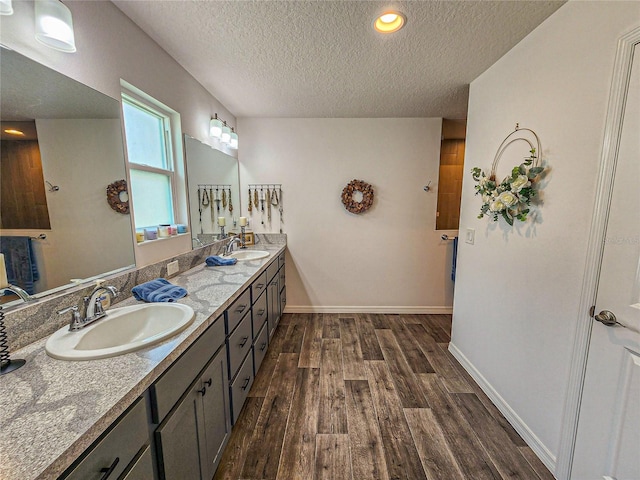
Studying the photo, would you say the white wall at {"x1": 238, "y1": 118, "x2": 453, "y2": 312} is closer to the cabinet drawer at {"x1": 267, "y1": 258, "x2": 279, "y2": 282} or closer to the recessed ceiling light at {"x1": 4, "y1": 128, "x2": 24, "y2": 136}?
the cabinet drawer at {"x1": 267, "y1": 258, "x2": 279, "y2": 282}

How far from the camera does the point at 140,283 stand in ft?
4.97

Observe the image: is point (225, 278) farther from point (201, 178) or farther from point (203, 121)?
point (203, 121)

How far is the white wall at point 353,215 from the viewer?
3088 millimetres

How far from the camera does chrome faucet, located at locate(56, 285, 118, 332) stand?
3.34ft

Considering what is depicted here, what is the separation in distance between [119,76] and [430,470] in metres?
2.66

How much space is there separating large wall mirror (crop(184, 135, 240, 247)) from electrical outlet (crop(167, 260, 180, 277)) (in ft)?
1.20

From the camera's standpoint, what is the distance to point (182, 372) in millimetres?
981

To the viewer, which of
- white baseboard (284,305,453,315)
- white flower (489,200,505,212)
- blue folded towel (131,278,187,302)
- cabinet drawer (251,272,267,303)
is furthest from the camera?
white baseboard (284,305,453,315)

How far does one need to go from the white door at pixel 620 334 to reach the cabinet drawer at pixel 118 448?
69.4 inches

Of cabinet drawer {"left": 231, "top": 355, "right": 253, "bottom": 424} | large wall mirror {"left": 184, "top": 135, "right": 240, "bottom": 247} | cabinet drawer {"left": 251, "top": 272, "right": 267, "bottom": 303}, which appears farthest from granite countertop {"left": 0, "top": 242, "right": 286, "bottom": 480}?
large wall mirror {"left": 184, "top": 135, "right": 240, "bottom": 247}

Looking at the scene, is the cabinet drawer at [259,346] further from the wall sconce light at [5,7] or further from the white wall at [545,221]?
the wall sconce light at [5,7]

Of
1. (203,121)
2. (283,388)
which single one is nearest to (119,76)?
(203,121)

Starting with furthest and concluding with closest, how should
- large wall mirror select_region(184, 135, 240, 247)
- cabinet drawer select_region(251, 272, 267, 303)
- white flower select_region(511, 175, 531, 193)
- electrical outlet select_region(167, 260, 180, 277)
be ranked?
large wall mirror select_region(184, 135, 240, 247) < cabinet drawer select_region(251, 272, 267, 303) < electrical outlet select_region(167, 260, 180, 277) < white flower select_region(511, 175, 531, 193)

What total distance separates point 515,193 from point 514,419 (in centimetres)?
140
